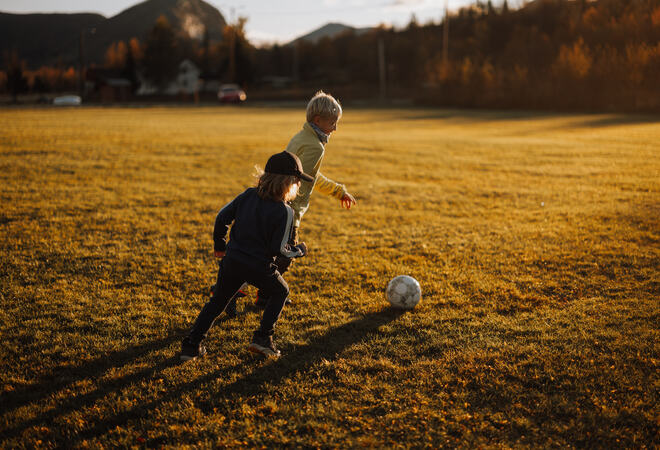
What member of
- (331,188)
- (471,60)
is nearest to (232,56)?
(471,60)

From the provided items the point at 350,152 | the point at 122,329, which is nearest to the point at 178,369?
the point at 122,329

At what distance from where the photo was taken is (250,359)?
345cm

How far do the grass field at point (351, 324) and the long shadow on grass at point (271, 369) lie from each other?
0.05 feet

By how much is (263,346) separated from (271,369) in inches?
8.1

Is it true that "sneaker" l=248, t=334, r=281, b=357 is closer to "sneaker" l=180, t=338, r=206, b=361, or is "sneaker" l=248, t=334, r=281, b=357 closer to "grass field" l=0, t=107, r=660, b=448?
"grass field" l=0, t=107, r=660, b=448

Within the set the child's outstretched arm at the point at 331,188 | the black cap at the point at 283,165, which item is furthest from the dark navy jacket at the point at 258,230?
the child's outstretched arm at the point at 331,188

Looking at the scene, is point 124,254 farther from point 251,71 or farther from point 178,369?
point 251,71

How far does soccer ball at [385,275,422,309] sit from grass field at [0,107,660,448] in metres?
0.13

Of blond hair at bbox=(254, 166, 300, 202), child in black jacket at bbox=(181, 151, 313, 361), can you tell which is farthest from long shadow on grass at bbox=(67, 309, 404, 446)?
blond hair at bbox=(254, 166, 300, 202)

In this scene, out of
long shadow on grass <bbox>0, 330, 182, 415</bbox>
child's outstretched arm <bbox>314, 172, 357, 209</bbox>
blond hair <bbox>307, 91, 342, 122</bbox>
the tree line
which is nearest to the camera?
long shadow on grass <bbox>0, 330, 182, 415</bbox>

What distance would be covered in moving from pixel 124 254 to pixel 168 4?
73.5 metres

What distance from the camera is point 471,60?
172 ft

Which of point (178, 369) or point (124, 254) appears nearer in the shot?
point (178, 369)

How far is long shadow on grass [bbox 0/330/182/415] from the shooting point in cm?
295
